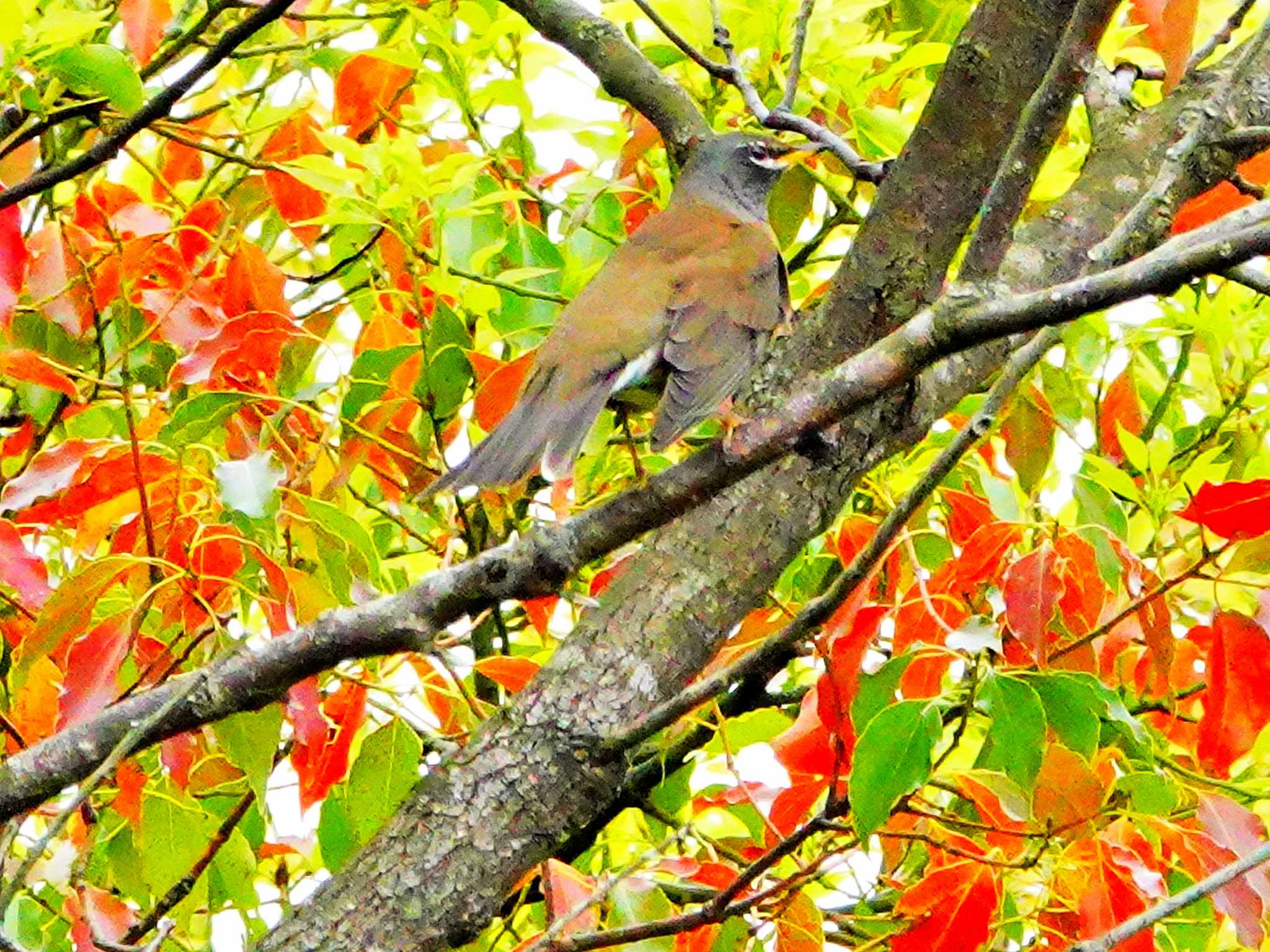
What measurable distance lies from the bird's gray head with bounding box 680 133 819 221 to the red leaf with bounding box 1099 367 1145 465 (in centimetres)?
62

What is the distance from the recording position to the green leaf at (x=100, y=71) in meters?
2.33

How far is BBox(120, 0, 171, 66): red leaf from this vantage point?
259 cm

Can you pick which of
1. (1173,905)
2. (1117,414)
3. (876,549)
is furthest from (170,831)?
(1117,414)

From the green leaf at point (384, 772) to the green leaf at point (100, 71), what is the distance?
0.90m

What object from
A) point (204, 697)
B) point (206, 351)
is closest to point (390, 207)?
point (206, 351)

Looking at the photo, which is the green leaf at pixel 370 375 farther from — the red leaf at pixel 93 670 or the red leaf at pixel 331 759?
the red leaf at pixel 93 670

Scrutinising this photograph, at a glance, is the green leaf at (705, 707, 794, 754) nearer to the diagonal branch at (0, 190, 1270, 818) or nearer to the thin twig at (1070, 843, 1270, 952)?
the diagonal branch at (0, 190, 1270, 818)

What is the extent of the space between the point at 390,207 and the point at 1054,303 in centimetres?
111

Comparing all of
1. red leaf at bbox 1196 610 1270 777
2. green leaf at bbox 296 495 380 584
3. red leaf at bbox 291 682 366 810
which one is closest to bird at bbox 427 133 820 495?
green leaf at bbox 296 495 380 584

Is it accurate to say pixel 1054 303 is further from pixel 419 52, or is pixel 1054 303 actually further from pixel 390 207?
pixel 419 52

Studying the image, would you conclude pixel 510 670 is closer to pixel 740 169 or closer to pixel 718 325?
pixel 718 325

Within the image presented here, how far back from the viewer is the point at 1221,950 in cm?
299

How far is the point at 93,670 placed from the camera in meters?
2.10

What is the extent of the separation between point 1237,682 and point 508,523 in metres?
1.11
